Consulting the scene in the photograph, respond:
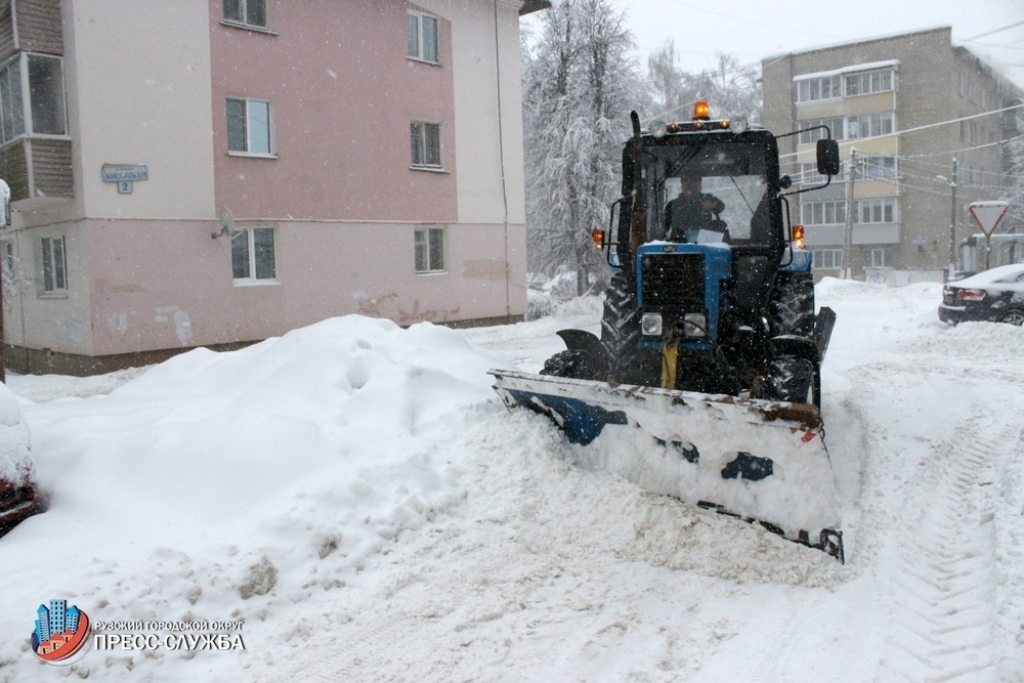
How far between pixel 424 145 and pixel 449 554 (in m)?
14.7

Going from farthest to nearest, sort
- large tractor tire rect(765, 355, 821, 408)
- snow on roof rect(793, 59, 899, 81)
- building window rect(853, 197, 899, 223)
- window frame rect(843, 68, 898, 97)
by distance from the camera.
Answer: building window rect(853, 197, 899, 223), window frame rect(843, 68, 898, 97), snow on roof rect(793, 59, 899, 81), large tractor tire rect(765, 355, 821, 408)

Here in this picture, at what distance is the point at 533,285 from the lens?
84.3ft

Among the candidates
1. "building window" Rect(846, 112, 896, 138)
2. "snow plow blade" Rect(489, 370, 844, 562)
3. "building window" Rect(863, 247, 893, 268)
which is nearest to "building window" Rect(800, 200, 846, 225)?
"building window" Rect(863, 247, 893, 268)

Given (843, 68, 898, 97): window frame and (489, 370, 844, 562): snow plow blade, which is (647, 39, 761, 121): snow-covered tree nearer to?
(843, 68, 898, 97): window frame

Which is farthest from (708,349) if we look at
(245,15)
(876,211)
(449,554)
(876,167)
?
(876,211)

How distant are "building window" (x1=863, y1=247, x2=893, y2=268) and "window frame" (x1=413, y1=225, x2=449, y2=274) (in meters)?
36.0

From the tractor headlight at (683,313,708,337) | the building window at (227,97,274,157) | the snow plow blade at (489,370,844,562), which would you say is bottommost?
the snow plow blade at (489,370,844,562)

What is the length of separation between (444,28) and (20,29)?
871cm

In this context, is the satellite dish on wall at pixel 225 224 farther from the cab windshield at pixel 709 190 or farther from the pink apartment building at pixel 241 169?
the cab windshield at pixel 709 190

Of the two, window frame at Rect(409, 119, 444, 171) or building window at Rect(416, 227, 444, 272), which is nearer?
window frame at Rect(409, 119, 444, 171)

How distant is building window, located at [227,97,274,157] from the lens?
1446cm

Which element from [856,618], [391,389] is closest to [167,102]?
[391,389]

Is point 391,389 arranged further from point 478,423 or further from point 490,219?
point 490,219

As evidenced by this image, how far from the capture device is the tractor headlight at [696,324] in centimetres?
541
